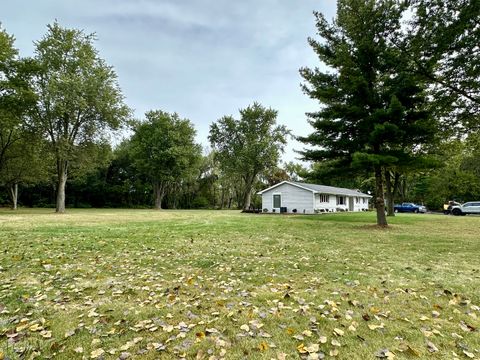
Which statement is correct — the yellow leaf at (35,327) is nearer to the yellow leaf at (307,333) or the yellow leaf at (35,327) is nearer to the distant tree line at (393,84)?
the yellow leaf at (307,333)

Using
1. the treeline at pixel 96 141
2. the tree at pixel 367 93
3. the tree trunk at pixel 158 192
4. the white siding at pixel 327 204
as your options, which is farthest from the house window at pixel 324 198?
the tree trunk at pixel 158 192

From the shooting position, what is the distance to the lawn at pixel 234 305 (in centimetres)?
284

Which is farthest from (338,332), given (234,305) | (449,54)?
(449,54)

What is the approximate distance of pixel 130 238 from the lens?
974 centimetres

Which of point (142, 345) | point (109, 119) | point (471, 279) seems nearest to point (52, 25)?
point (109, 119)

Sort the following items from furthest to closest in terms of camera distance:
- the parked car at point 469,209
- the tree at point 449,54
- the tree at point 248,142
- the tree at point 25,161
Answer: the tree at point 248,142 → the parked car at point 469,209 → the tree at point 25,161 → the tree at point 449,54

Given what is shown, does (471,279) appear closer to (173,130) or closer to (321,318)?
(321,318)

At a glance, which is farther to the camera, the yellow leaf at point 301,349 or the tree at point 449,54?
the tree at point 449,54

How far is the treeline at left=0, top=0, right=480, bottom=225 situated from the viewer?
1276 centimetres

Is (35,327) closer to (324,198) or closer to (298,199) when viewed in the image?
(298,199)

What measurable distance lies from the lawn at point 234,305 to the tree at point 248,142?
3499 cm

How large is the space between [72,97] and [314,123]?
2076cm

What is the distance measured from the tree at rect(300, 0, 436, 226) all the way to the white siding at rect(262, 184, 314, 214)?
573 inches

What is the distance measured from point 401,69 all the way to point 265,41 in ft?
25.2
